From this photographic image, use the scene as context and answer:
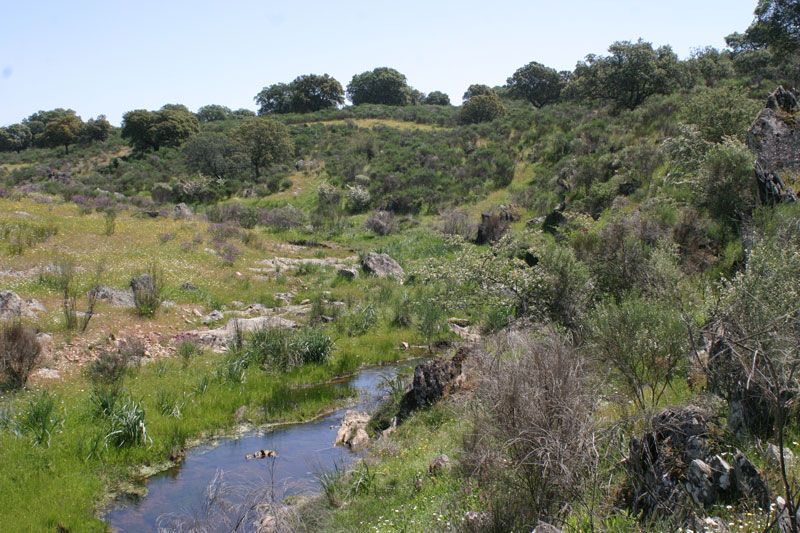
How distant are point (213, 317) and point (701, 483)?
1246cm

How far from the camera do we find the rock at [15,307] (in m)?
11.0

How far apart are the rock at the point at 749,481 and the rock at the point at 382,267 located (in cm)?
1525

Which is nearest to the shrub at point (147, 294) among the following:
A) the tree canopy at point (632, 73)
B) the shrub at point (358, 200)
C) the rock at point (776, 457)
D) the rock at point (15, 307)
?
the rock at point (15, 307)

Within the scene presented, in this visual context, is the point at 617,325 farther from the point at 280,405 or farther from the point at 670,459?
the point at 280,405

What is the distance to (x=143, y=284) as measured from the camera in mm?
13945

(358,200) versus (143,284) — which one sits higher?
(358,200)

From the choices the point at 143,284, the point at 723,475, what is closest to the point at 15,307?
the point at 143,284

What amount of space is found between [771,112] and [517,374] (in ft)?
41.7

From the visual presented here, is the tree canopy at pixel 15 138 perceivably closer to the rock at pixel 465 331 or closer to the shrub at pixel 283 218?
the shrub at pixel 283 218

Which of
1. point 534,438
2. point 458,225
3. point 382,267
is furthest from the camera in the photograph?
point 458,225

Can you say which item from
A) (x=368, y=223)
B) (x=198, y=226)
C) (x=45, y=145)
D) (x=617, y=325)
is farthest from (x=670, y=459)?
(x=45, y=145)

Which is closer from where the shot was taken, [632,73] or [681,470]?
[681,470]

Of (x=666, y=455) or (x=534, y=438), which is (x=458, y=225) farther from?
(x=534, y=438)

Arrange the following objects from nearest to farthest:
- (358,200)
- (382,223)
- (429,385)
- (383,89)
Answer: (429,385) < (382,223) < (358,200) < (383,89)
